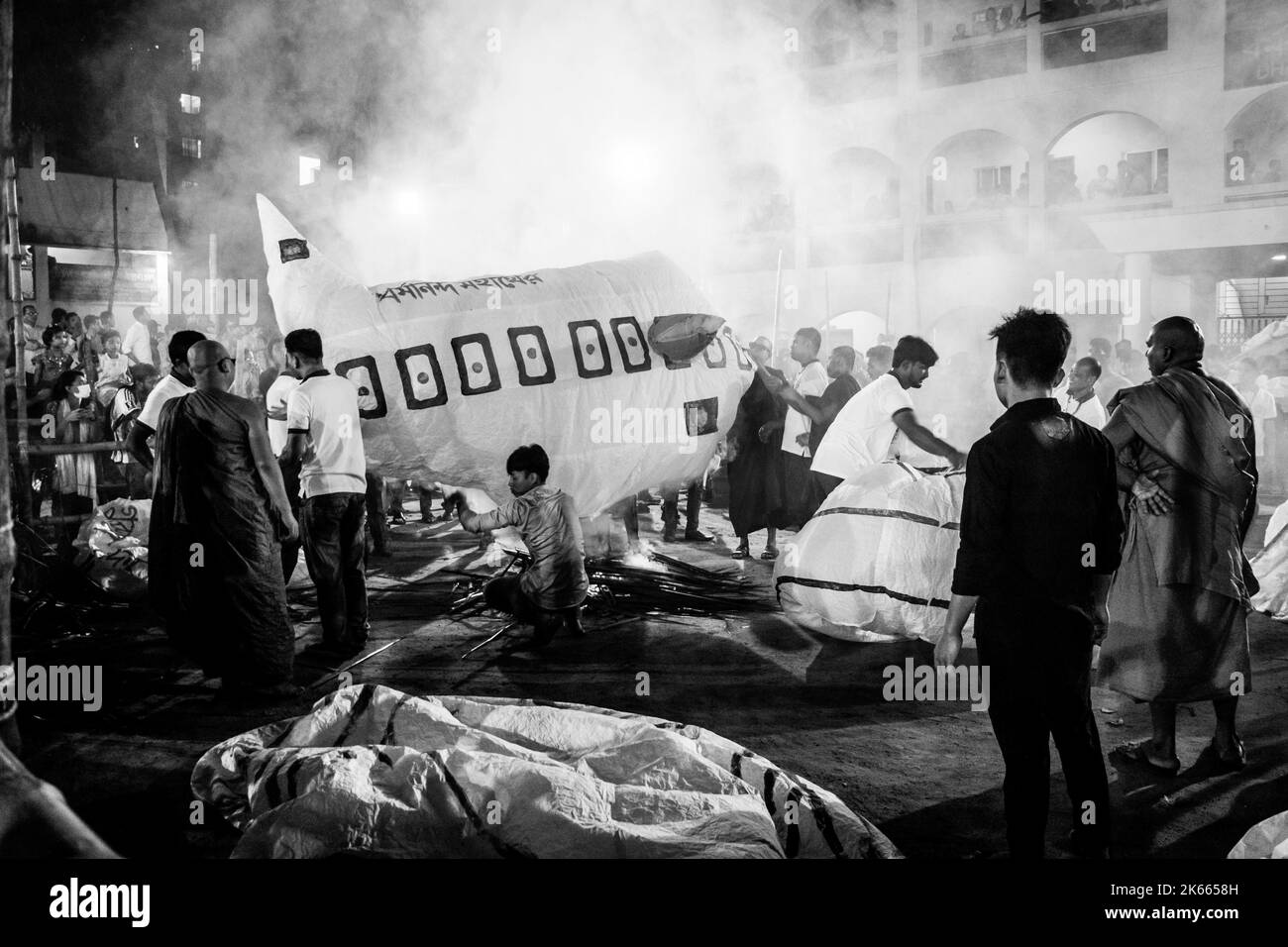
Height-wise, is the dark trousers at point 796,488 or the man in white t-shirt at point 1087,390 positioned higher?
the man in white t-shirt at point 1087,390

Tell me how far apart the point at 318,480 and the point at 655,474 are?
2.22m

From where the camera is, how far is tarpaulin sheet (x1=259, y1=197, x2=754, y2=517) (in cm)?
533

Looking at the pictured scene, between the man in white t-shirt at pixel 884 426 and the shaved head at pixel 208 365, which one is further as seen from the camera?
the man in white t-shirt at pixel 884 426

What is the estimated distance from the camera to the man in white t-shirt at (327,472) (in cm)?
472

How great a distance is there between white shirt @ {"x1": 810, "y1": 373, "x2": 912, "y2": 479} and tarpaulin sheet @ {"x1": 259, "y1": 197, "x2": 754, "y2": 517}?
898 mm

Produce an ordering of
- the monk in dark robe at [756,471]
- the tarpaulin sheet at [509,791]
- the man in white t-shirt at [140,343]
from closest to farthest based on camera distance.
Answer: the tarpaulin sheet at [509,791] → the monk in dark robe at [756,471] → the man in white t-shirt at [140,343]

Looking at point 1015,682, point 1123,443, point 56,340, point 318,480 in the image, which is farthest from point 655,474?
point 56,340

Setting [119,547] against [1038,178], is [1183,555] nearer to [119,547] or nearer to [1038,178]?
[119,547]

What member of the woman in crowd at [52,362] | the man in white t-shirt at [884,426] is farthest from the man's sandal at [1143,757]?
the woman in crowd at [52,362]

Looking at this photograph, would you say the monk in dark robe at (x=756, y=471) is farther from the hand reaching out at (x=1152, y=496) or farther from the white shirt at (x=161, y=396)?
the white shirt at (x=161, y=396)

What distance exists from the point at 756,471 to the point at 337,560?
3.92m

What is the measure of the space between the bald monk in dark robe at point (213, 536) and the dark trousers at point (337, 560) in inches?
22.2
